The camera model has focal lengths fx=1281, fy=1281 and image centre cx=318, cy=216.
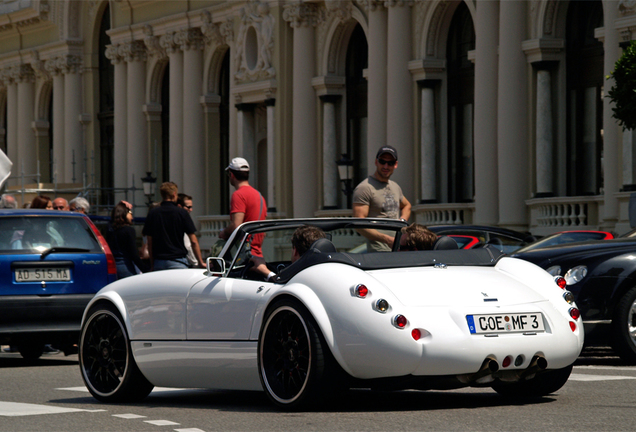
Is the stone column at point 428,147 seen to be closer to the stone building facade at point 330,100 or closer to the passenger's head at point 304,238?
the stone building facade at point 330,100

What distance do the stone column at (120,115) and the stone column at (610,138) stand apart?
22973 mm

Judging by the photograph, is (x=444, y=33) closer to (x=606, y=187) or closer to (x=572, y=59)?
(x=572, y=59)

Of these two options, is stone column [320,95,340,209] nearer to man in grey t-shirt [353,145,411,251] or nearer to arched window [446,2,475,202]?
arched window [446,2,475,202]

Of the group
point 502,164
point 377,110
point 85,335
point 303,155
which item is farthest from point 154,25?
point 85,335

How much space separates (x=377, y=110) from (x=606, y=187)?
8.38 m

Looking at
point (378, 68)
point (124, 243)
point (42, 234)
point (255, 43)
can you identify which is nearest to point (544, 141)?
point (378, 68)

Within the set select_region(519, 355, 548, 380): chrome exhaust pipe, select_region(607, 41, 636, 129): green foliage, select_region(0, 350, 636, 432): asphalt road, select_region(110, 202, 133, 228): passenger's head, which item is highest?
select_region(607, 41, 636, 129): green foliage

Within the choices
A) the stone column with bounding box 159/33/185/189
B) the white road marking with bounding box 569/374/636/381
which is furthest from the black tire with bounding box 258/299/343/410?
the stone column with bounding box 159/33/185/189

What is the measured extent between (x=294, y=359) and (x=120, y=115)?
3798 cm

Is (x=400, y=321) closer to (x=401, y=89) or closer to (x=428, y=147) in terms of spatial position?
(x=428, y=147)

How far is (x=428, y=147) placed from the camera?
31.0 m

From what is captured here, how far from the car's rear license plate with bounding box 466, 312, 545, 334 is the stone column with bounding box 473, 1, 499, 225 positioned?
20.7 meters

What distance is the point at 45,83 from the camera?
51.2 m

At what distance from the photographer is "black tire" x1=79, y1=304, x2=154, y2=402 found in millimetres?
8711
